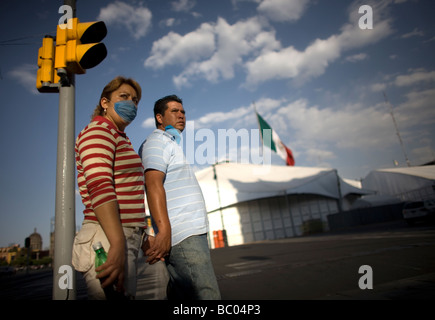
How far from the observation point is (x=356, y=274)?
429 cm

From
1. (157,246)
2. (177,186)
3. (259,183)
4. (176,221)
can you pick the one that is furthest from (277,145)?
(157,246)

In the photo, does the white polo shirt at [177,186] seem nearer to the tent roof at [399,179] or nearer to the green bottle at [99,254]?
the green bottle at [99,254]

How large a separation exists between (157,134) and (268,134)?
2308 cm

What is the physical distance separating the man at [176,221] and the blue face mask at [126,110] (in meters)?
0.25

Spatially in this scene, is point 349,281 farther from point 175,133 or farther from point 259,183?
point 259,183

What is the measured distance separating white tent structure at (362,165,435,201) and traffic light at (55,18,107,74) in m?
35.3

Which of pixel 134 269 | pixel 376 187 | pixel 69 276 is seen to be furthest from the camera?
pixel 376 187

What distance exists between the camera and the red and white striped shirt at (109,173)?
1305 millimetres

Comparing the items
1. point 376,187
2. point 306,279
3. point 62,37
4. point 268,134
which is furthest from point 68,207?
point 376,187

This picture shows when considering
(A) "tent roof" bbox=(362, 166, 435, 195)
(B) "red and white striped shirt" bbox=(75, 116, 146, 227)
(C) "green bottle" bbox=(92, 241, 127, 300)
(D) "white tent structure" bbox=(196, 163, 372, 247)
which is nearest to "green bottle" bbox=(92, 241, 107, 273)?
(C) "green bottle" bbox=(92, 241, 127, 300)

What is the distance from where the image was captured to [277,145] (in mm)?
24391

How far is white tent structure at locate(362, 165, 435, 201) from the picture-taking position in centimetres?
3031

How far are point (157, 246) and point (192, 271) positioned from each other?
11.1 inches
